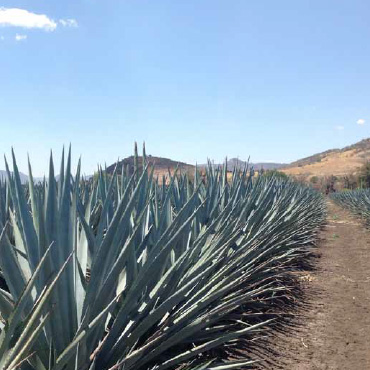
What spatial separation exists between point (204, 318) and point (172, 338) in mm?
241

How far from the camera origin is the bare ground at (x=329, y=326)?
3.67 metres

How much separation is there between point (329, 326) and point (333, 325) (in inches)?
2.6

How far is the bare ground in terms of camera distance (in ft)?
12.0

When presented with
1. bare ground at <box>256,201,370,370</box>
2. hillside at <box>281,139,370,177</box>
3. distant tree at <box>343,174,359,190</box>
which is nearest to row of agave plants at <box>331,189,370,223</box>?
bare ground at <box>256,201,370,370</box>

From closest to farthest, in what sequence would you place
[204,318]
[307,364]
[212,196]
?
1. [204,318]
2. [307,364]
3. [212,196]

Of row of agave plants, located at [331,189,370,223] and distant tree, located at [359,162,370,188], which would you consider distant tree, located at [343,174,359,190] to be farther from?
row of agave plants, located at [331,189,370,223]

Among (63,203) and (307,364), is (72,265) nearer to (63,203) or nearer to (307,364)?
(63,203)

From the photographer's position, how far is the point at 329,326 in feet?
15.2

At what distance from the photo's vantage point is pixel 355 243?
13.2 m

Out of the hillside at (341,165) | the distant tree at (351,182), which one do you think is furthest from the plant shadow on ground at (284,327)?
the hillside at (341,165)

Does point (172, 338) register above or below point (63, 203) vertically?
below

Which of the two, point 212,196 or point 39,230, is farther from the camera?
point 212,196

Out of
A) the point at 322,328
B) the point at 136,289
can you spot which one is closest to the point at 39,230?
the point at 136,289

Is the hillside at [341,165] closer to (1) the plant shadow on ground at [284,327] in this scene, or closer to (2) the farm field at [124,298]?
(1) the plant shadow on ground at [284,327]
